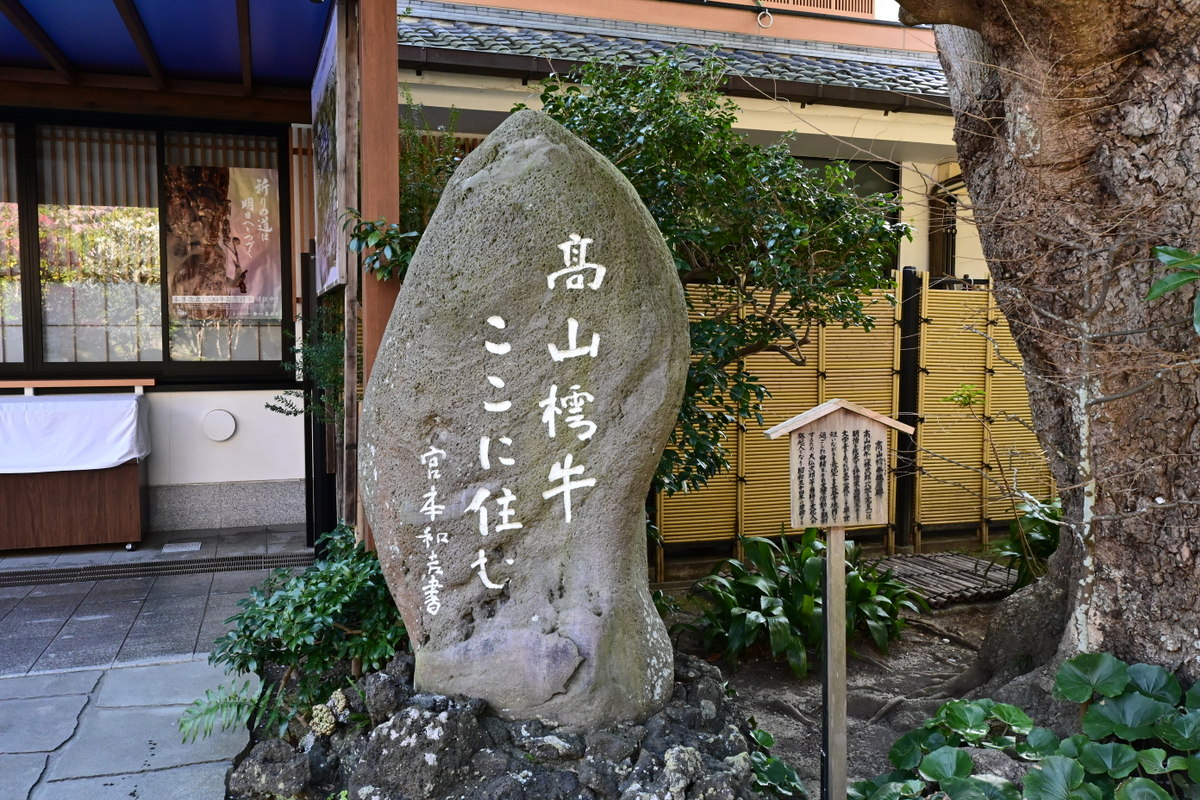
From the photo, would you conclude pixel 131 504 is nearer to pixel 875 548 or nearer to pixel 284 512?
pixel 284 512

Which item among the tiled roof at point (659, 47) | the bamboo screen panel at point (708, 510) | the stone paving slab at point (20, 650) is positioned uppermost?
the tiled roof at point (659, 47)

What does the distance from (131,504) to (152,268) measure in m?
2.09

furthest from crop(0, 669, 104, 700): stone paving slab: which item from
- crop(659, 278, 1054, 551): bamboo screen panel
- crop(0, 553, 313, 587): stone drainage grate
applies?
crop(659, 278, 1054, 551): bamboo screen panel

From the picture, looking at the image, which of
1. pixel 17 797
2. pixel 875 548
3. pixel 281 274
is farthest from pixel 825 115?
pixel 17 797

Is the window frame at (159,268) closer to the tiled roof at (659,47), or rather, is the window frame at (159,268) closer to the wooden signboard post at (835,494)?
the tiled roof at (659,47)

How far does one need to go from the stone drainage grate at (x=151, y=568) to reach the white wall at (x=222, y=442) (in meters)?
1.07

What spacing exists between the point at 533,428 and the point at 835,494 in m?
1.18

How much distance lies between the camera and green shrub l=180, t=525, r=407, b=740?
3672mm

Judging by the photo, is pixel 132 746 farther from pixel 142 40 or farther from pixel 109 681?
pixel 142 40

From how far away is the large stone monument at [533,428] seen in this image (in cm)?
321

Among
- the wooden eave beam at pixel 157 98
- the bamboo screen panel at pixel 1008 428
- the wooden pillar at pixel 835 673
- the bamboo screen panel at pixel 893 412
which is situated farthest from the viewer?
the bamboo screen panel at pixel 1008 428

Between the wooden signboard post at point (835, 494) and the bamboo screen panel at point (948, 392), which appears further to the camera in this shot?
the bamboo screen panel at point (948, 392)

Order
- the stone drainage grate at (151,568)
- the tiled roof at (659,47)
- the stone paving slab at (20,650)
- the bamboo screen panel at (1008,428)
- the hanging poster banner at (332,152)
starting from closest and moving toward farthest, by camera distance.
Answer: the hanging poster banner at (332,152) → the stone paving slab at (20,650) → the stone drainage grate at (151,568) → the tiled roof at (659,47) → the bamboo screen panel at (1008,428)

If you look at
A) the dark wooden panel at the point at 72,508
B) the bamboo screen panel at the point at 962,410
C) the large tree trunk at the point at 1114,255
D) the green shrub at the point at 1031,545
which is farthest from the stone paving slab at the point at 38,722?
the bamboo screen panel at the point at 962,410
